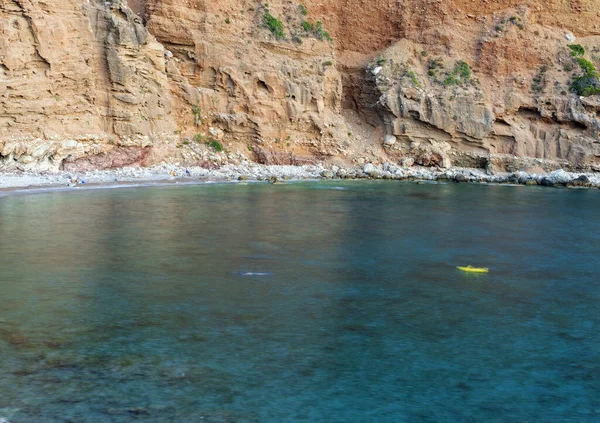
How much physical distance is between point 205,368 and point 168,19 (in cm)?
3173

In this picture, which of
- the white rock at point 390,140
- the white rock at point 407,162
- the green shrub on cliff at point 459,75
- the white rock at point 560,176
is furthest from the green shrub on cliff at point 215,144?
the white rock at point 560,176

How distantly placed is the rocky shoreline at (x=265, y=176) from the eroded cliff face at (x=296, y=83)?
113 centimetres

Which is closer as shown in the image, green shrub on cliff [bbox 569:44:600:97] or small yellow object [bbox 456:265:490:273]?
small yellow object [bbox 456:265:490:273]

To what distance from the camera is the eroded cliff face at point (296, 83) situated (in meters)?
29.6

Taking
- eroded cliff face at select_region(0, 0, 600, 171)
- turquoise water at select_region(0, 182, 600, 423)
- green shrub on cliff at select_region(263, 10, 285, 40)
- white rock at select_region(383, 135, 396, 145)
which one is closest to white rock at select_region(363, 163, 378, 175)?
eroded cliff face at select_region(0, 0, 600, 171)

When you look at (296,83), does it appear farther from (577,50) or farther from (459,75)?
(577,50)

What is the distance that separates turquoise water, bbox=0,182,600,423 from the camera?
6.87 m

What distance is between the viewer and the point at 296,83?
39625 mm

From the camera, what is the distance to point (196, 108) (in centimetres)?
3622

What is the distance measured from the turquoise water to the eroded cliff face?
12.5 metres

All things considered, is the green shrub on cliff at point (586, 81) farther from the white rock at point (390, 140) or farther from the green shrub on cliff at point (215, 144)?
the green shrub on cliff at point (215, 144)

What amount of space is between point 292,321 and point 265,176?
80.1 ft

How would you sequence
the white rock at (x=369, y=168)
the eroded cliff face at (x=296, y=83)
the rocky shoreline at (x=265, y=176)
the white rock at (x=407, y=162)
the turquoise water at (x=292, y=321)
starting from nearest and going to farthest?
the turquoise water at (x=292, y=321), the rocky shoreline at (x=265, y=176), the eroded cliff face at (x=296, y=83), the white rock at (x=369, y=168), the white rock at (x=407, y=162)

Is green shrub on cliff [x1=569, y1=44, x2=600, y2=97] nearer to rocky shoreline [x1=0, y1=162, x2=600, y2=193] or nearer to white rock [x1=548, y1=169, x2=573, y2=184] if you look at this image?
rocky shoreline [x1=0, y1=162, x2=600, y2=193]
